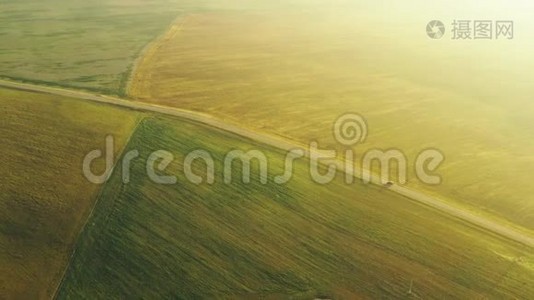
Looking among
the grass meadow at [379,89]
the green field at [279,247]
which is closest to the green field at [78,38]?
the grass meadow at [379,89]

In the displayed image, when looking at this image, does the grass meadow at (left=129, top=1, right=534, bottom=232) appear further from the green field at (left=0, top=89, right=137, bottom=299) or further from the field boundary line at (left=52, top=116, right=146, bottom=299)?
the field boundary line at (left=52, top=116, right=146, bottom=299)

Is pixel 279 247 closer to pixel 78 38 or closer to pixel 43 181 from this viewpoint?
pixel 43 181

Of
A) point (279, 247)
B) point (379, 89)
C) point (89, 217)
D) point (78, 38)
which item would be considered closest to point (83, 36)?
point (78, 38)

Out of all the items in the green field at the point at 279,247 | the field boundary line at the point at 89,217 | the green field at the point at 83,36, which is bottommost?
the green field at the point at 279,247

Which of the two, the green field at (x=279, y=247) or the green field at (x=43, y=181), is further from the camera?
the green field at (x=43, y=181)

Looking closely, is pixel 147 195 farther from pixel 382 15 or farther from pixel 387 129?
pixel 382 15

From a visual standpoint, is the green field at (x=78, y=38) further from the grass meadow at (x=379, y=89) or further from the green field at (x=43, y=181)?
the green field at (x=43, y=181)

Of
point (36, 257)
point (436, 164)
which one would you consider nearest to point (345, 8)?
point (436, 164)
